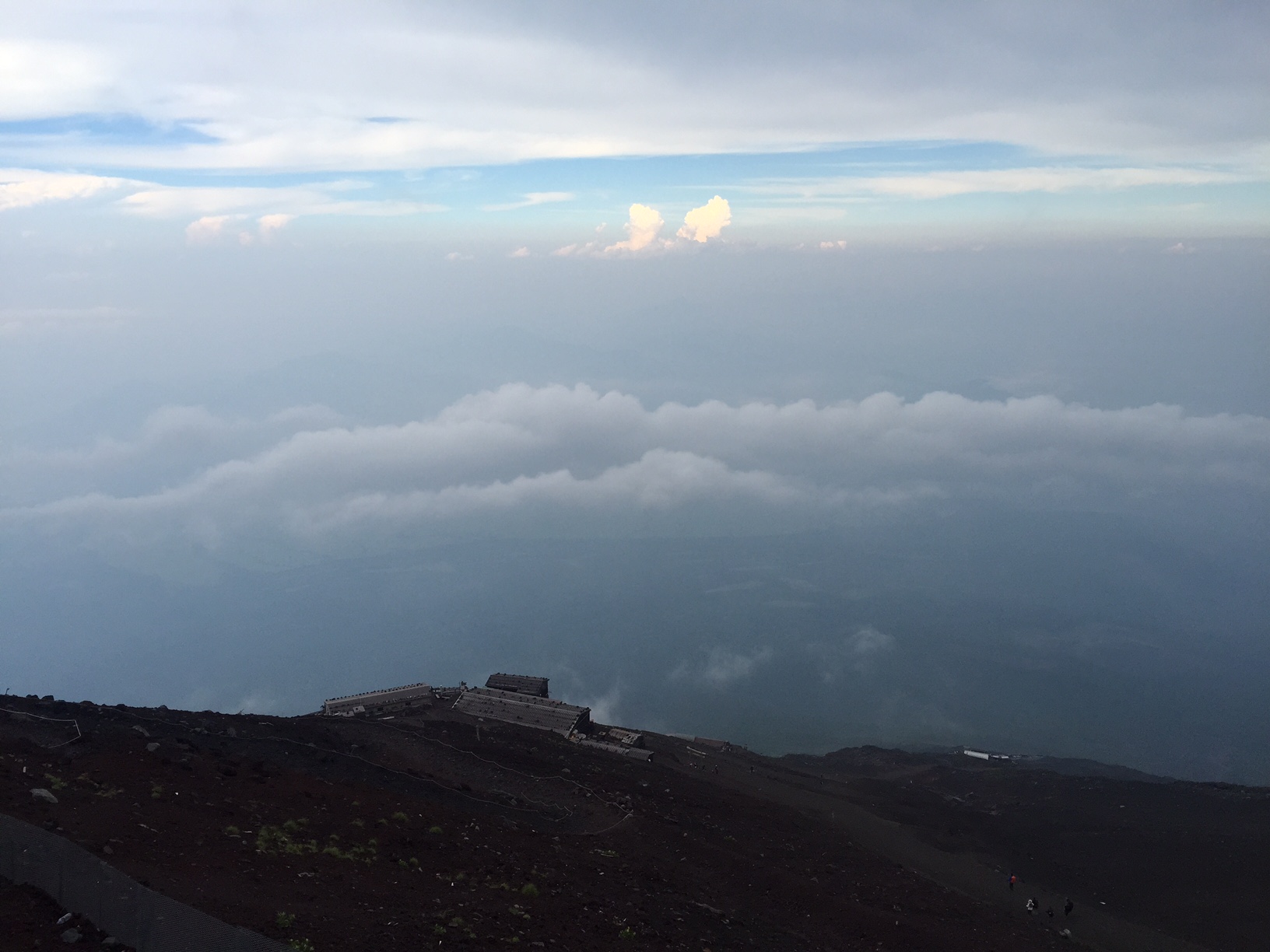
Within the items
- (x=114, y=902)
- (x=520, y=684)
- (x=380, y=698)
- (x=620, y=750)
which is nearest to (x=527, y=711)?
(x=620, y=750)

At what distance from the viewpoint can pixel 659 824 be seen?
28.7m

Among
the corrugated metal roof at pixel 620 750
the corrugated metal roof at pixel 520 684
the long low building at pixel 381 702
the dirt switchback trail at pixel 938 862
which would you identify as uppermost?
the corrugated metal roof at pixel 520 684

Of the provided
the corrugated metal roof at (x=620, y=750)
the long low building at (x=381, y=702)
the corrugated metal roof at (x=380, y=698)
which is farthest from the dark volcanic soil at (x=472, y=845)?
the corrugated metal roof at (x=380, y=698)

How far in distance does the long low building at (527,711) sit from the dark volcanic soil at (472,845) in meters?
4.77

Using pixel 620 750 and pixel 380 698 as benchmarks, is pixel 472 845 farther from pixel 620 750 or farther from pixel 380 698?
pixel 380 698

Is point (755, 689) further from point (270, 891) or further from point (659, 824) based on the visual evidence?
point (270, 891)

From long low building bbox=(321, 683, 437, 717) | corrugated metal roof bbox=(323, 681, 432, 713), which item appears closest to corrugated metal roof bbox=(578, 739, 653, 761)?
long low building bbox=(321, 683, 437, 717)

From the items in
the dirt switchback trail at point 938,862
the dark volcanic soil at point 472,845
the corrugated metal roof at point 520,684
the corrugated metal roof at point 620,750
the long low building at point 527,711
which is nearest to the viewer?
the dark volcanic soil at point 472,845

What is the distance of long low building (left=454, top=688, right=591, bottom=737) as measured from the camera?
44125 mm

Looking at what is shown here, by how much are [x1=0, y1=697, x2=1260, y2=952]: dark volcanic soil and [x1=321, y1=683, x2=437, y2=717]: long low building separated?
13.2 ft

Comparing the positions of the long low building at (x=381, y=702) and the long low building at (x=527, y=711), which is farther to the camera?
the long low building at (x=527, y=711)

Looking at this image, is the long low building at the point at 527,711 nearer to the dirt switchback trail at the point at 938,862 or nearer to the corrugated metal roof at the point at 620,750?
the corrugated metal roof at the point at 620,750

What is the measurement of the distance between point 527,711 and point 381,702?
25.7 feet

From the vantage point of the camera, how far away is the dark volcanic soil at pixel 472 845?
52.5 ft
